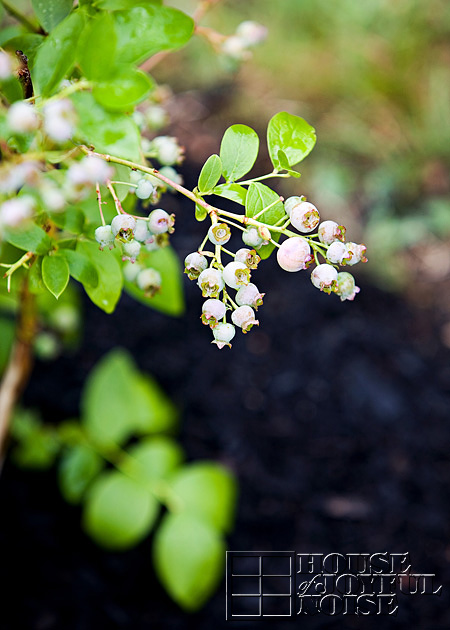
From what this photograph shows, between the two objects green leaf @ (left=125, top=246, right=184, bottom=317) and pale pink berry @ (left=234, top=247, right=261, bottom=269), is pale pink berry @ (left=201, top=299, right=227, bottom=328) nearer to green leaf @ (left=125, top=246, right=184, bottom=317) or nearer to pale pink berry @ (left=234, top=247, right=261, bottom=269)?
pale pink berry @ (left=234, top=247, right=261, bottom=269)

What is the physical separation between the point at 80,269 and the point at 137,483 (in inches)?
26.5

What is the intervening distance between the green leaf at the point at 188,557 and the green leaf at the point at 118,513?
50 millimetres

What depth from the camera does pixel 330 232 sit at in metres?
0.43

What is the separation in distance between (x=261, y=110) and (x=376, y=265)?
28.7 inches

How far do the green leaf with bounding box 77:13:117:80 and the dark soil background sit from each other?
1.01 meters

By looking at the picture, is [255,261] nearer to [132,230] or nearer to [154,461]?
[132,230]

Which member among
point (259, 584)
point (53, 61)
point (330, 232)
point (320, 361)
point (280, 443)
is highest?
point (320, 361)

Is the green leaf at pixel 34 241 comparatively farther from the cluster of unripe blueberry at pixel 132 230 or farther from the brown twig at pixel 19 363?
the brown twig at pixel 19 363

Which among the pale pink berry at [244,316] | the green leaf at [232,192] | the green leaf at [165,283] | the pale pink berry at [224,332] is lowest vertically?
the pale pink berry at [224,332]

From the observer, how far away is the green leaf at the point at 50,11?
49 cm

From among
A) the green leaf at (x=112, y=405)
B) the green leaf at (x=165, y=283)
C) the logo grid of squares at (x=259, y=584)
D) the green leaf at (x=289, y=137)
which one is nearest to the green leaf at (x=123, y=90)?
the green leaf at (x=289, y=137)

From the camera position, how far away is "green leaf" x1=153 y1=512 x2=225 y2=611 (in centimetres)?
98

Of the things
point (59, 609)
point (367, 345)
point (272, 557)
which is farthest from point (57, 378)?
point (367, 345)

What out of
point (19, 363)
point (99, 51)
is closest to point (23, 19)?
point (99, 51)
